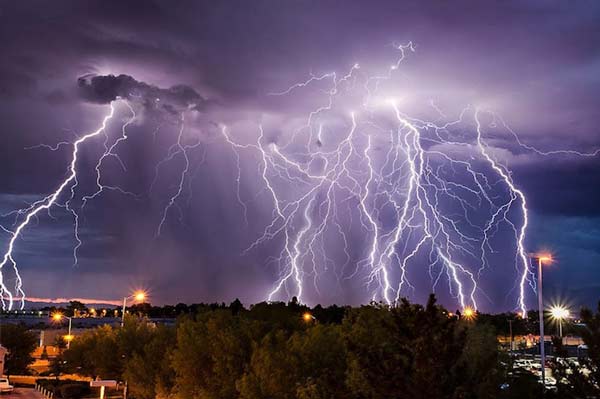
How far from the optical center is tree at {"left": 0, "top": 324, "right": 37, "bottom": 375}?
50.7 m

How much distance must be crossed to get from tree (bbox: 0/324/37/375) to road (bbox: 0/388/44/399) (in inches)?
359

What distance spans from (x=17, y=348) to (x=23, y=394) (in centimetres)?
1342

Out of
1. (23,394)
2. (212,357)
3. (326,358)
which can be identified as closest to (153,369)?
(212,357)

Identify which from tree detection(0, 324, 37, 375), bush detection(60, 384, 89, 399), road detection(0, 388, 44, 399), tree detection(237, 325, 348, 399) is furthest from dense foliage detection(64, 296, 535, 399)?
tree detection(0, 324, 37, 375)

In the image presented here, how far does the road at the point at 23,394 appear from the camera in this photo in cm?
3712

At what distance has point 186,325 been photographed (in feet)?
86.7

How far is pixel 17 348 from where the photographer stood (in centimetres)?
5141

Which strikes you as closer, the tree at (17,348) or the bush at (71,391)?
the bush at (71,391)

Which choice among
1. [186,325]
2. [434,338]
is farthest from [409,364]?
[186,325]

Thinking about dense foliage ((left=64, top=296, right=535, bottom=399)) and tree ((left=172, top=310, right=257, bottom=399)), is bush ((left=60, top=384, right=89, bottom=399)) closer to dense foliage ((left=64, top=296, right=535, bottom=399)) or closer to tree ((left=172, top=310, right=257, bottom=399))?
dense foliage ((left=64, top=296, right=535, bottom=399))

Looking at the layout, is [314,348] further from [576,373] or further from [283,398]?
[576,373]

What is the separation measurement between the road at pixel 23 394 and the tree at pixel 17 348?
9.11m

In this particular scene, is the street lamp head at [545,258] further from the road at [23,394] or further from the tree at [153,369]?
the road at [23,394]

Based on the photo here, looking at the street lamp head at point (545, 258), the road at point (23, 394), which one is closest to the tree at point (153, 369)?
the road at point (23, 394)
